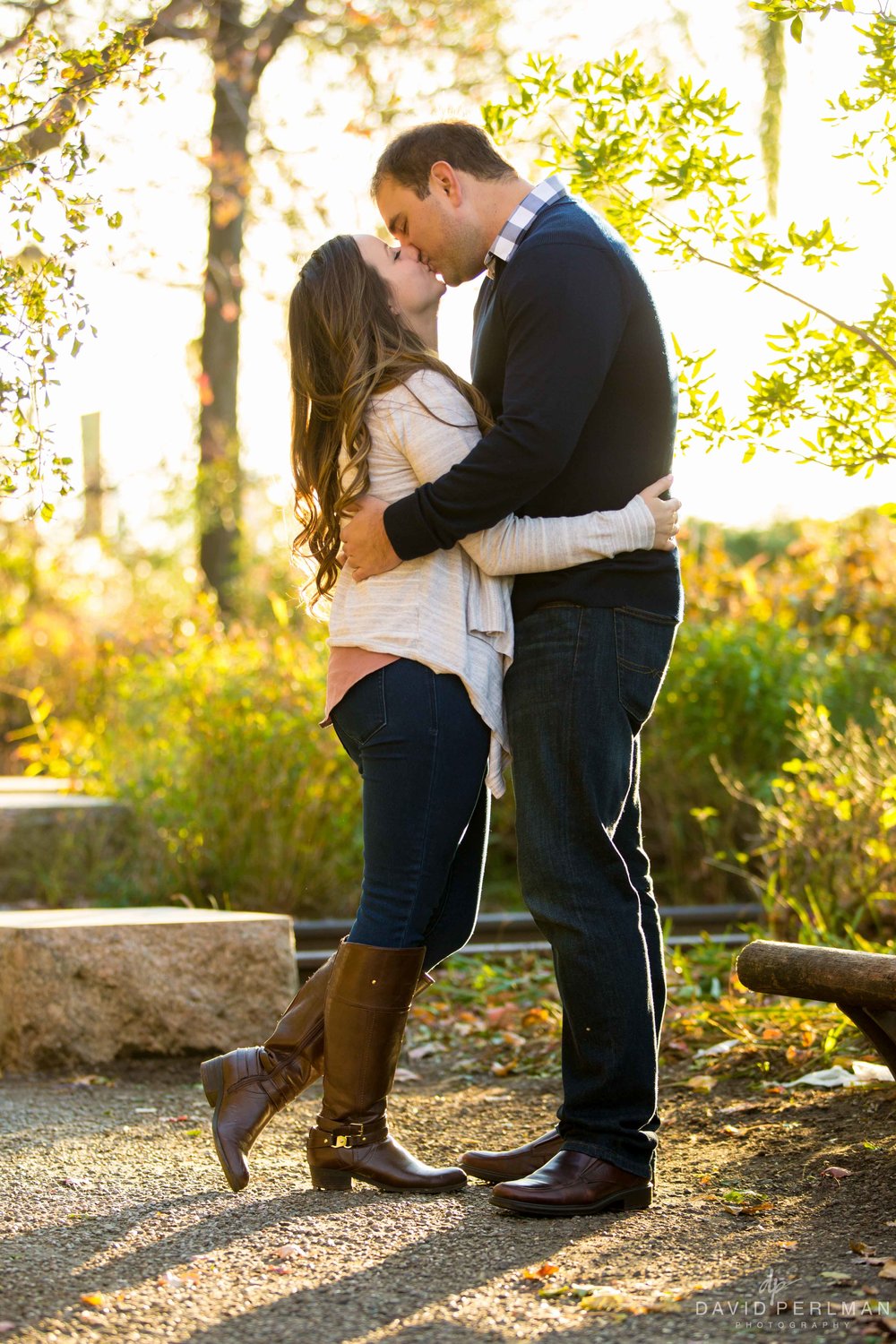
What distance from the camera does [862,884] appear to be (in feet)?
15.6

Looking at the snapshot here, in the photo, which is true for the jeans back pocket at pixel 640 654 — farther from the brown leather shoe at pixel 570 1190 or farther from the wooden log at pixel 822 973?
the brown leather shoe at pixel 570 1190

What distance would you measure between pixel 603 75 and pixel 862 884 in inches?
108

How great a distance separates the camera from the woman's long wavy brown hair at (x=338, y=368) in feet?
8.97

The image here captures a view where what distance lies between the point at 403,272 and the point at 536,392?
→ 456 mm

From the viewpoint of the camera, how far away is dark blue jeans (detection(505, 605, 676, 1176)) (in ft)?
8.80

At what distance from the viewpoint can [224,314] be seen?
10.2 m

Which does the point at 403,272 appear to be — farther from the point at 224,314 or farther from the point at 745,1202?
the point at 224,314

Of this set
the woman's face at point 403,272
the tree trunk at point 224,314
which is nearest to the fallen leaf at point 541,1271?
the woman's face at point 403,272

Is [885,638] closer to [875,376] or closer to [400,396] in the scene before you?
[875,376]

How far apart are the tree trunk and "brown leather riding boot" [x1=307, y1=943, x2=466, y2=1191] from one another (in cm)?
758

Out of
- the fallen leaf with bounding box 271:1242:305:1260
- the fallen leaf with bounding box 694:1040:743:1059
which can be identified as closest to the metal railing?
the fallen leaf with bounding box 694:1040:743:1059

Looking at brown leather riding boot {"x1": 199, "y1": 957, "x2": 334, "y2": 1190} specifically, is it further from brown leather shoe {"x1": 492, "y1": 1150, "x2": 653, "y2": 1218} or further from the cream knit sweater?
the cream knit sweater

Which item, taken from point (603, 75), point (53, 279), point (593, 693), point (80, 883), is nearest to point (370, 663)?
point (593, 693)

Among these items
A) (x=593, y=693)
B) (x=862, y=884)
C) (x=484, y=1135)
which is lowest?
(x=484, y=1135)
